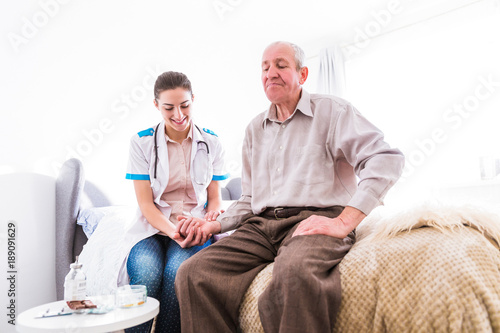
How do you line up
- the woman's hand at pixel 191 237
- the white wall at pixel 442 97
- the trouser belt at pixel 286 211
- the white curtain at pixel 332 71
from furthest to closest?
1. the white curtain at pixel 332 71
2. the white wall at pixel 442 97
3. the woman's hand at pixel 191 237
4. the trouser belt at pixel 286 211

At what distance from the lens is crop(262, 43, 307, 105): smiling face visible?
1.54 metres

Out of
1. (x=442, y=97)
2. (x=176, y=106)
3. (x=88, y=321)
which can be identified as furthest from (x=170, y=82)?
(x=442, y=97)

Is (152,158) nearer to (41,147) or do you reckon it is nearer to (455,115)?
(41,147)

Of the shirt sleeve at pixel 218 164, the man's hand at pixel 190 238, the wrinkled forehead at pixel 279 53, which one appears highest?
the wrinkled forehead at pixel 279 53

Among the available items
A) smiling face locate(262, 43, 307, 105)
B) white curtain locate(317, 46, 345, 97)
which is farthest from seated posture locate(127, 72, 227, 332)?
white curtain locate(317, 46, 345, 97)

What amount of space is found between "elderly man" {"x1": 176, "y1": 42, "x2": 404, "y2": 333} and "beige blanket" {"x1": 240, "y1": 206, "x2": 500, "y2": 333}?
0.05 meters

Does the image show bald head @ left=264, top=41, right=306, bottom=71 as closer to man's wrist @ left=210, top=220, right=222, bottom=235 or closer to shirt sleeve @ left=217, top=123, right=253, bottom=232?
shirt sleeve @ left=217, top=123, right=253, bottom=232

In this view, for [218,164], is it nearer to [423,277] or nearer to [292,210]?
[292,210]

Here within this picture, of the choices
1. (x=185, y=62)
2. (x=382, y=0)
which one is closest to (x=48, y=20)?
(x=185, y=62)

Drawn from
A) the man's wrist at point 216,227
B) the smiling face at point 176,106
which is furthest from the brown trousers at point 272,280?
the smiling face at point 176,106

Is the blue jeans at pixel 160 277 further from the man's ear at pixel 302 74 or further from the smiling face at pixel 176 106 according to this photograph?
the man's ear at pixel 302 74

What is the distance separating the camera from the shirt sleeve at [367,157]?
3.96ft

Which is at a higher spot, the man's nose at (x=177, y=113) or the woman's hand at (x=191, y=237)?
the man's nose at (x=177, y=113)

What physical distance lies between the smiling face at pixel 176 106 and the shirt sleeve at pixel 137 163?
0.62 ft
